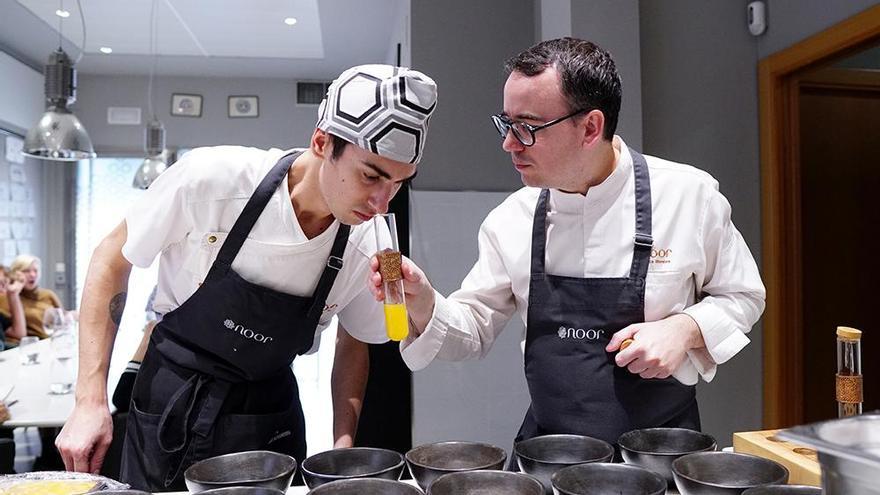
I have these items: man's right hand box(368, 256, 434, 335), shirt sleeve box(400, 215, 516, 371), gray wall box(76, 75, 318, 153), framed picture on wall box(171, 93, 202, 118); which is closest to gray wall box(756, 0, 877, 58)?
shirt sleeve box(400, 215, 516, 371)

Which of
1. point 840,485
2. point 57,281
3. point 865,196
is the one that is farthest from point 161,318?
point 57,281

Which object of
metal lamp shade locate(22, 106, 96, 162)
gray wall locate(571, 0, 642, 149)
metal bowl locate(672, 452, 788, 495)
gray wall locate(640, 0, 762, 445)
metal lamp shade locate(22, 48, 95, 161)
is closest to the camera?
metal bowl locate(672, 452, 788, 495)

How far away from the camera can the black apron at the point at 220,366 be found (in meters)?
1.50

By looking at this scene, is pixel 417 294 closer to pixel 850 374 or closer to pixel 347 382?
pixel 347 382

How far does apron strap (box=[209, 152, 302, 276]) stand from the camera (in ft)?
4.99

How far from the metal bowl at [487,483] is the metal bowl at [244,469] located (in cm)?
25

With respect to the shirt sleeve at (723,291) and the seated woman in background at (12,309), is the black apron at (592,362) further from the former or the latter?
the seated woman in background at (12,309)

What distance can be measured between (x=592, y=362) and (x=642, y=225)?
0.32 m

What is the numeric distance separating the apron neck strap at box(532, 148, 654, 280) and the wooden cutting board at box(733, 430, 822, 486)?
1.27ft

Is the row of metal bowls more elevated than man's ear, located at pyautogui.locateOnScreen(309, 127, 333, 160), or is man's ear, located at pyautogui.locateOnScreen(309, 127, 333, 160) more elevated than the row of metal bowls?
man's ear, located at pyautogui.locateOnScreen(309, 127, 333, 160)

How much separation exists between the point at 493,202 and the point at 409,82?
5.79 ft

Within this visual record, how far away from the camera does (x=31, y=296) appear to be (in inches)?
219

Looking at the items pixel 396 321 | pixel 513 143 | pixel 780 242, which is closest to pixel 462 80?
pixel 780 242

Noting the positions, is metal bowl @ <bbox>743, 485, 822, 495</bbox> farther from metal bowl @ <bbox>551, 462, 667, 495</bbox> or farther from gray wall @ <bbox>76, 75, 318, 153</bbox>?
gray wall @ <bbox>76, 75, 318, 153</bbox>
